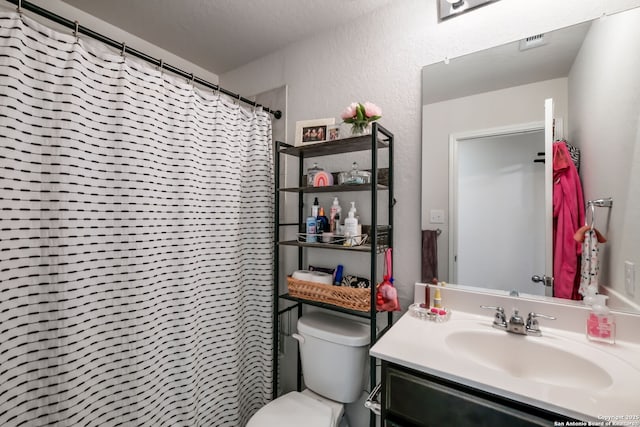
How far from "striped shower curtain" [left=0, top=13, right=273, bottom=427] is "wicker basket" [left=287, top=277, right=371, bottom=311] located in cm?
43

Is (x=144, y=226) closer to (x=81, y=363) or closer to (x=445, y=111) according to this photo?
(x=81, y=363)

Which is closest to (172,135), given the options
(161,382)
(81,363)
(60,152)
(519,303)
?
(60,152)

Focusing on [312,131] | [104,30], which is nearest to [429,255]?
[312,131]

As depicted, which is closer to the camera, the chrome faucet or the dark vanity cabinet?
the dark vanity cabinet

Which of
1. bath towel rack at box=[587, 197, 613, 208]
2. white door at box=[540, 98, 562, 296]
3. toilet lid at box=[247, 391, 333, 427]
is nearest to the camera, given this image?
bath towel rack at box=[587, 197, 613, 208]

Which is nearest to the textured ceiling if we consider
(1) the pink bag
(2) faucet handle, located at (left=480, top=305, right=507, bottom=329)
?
(1) the pink bag

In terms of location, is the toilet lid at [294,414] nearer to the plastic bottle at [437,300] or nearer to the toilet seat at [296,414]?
the toilet seat at [296,414]

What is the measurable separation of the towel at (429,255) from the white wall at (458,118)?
2 centimetres

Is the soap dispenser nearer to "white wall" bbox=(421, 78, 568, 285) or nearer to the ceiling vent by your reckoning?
"white wall" bbox=(421, 78, 568, 285)

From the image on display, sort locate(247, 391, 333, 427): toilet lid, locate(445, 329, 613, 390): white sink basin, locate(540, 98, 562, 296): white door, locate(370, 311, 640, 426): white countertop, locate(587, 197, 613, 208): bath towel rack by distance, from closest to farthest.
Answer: locate(370, 311, 640, 426): white countertop, locate(445, 329, 613, 390): white sink basin, locate(587, 197, 613, 208): bath towel rack, locate(540, 98, 562, 296): white door, locate(247, 391, 333, 427): toilet lid

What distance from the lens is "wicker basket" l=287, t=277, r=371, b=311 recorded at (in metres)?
1.17

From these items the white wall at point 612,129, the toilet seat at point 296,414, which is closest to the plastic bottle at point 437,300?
the white wall at point 612,129

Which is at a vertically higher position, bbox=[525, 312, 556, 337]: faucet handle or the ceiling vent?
the ceiling vent

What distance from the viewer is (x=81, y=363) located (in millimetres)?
1004
